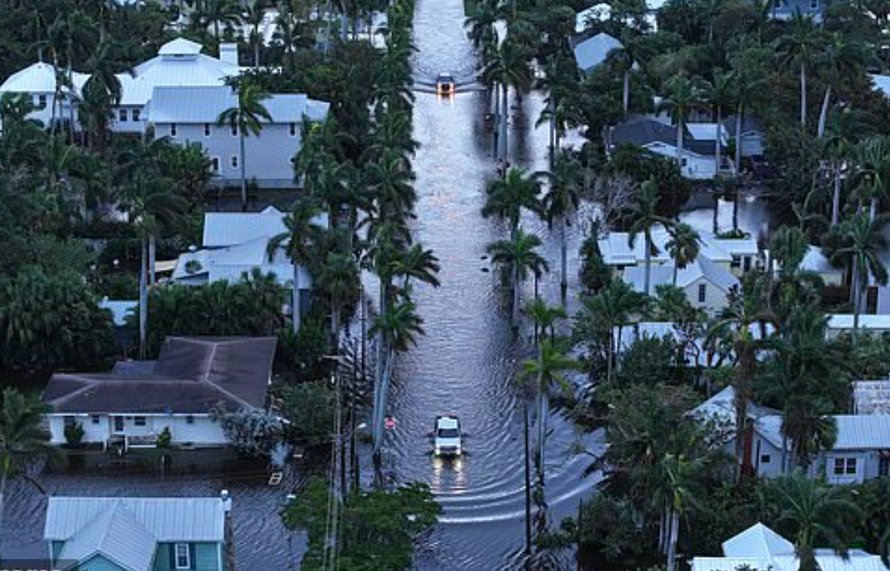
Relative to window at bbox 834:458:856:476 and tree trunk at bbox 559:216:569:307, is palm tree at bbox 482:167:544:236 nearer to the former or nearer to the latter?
tree trunk at bbox 559:216:569:307

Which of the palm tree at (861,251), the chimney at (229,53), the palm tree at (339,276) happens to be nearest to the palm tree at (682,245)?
the palm tree at (861,251)

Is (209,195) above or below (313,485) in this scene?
above

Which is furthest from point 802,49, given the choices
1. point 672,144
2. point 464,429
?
point 464,429

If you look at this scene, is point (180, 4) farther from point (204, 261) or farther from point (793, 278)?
point (793, 278)

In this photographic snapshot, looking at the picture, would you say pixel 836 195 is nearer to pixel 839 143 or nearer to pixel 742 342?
pixel 839 143

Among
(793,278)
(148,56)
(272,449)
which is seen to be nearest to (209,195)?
(148,56)

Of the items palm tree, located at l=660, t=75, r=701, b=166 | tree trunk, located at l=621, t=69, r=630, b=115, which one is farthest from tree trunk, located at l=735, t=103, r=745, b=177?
tree trunk, located at l=621, t=69, r=630, b=115
